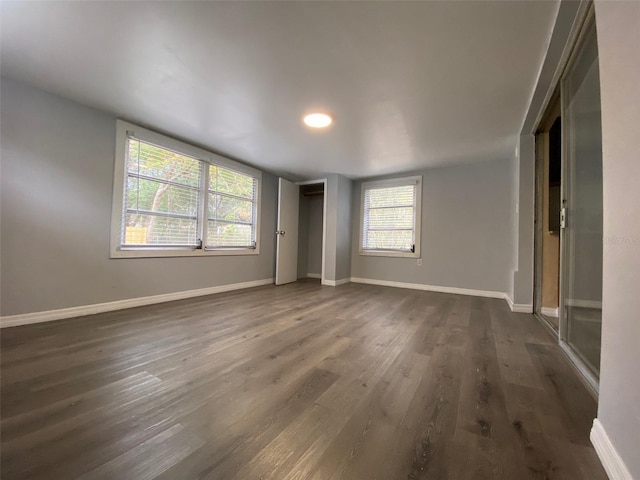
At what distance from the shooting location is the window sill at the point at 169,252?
2838 millimetres

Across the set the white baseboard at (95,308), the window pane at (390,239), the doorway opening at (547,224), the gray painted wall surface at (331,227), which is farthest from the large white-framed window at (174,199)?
the doorway opening at (547,224)

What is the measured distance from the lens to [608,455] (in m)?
0.86

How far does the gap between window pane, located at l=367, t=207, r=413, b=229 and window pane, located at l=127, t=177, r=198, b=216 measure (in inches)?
125

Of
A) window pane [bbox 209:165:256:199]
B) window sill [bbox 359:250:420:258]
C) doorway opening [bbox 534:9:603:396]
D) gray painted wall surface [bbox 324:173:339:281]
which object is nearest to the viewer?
doorway opening [bbox 534:9:603:396]

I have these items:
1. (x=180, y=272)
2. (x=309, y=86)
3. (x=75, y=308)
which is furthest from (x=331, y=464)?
(x=180, y=272)

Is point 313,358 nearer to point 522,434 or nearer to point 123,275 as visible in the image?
point 522,434

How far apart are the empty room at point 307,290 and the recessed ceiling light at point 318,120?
4 centimetres

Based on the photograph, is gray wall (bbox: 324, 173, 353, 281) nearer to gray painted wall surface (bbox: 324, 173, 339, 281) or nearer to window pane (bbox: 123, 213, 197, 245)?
gray painted wall surface (bbox: 324, 173, 339, 281)

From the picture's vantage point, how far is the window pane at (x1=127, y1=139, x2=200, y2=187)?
2961 mm

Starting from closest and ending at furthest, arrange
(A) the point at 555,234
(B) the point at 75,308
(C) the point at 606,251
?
(C) the point at 606,251
(B) the point at 75,308
(A) the point at 555,234

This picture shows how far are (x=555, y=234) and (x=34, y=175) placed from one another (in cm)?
520

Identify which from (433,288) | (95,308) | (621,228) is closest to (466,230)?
(433,288)

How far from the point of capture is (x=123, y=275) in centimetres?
285

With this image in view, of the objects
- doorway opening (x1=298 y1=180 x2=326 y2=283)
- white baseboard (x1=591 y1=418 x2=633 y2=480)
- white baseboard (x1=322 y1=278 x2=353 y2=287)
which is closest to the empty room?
white baseboard (x1=591 y1=418 x2=633 y2=480)
